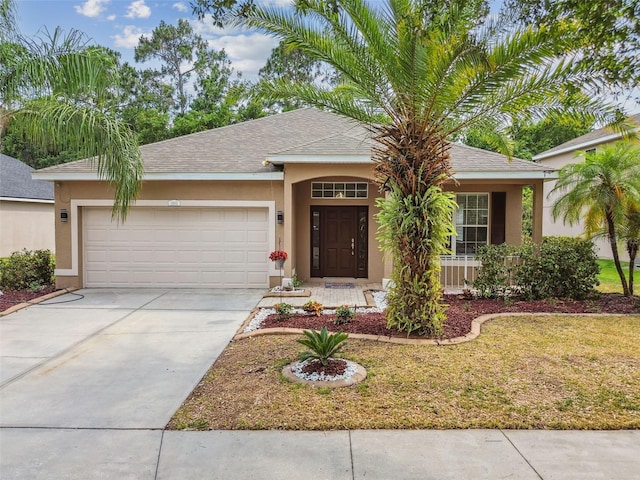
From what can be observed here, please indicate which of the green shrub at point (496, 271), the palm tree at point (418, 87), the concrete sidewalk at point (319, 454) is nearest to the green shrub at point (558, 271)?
the green shrub at point (496, 271)

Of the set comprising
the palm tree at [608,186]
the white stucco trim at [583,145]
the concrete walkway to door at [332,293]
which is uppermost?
the white stucco trim at [583,145]

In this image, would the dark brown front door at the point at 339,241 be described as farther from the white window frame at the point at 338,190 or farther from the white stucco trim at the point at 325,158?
the white stucco trim at the point at 325,158

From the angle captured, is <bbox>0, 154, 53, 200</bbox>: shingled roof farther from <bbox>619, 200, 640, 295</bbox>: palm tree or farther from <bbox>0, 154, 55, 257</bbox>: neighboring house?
<bbox>619, 200, 640, 295</bbox>: palm tree

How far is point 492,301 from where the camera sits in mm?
9734

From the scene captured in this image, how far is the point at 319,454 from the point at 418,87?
495 centimetres

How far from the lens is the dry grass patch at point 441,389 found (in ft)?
14.0

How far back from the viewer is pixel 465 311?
8727 mm

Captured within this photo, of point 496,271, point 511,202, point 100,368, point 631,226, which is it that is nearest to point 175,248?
point 100,368

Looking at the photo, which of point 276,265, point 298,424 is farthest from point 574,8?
point 276,265

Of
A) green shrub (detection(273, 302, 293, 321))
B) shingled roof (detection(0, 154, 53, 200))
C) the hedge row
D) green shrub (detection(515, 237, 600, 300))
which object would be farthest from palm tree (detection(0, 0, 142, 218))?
green shrub (detection(515, 237, 600, 300))

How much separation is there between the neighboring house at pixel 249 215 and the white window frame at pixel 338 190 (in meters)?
0.03

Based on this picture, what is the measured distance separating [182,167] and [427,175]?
7.44 meters

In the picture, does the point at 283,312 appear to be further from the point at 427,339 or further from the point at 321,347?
the point at 321,347

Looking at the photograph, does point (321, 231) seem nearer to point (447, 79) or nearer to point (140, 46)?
point (447, 79)
